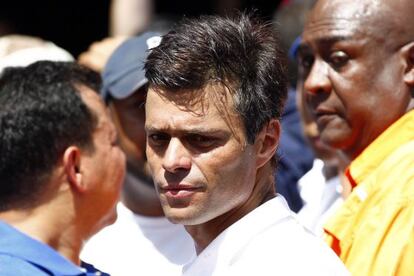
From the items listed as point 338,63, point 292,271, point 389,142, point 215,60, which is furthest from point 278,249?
point 338,63

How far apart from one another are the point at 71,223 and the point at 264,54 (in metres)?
1.03

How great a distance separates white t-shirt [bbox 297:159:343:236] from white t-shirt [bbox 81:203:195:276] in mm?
502

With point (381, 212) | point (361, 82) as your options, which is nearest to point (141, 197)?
point (361, 82)

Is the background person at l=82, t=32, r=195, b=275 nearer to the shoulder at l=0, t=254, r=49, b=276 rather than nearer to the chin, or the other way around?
the chin

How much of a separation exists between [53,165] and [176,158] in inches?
32.9

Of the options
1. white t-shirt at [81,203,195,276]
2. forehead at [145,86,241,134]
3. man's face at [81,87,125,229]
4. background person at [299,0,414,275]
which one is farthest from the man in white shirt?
white t-shirt at [81,203,195,276]

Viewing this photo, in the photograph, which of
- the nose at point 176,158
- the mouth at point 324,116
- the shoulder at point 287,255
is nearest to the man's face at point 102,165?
the mouth at point 324,116

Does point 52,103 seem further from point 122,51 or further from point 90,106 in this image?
point 122,51

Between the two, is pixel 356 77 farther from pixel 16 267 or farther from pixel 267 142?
pixel 16 267

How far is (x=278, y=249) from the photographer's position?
8.39ft

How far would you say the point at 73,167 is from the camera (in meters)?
3.40

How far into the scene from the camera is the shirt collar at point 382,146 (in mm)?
3395

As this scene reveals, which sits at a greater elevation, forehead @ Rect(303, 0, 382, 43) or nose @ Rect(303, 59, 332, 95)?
forehead @ Rect(303, 0, 382, 43)

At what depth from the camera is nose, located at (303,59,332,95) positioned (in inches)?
144
